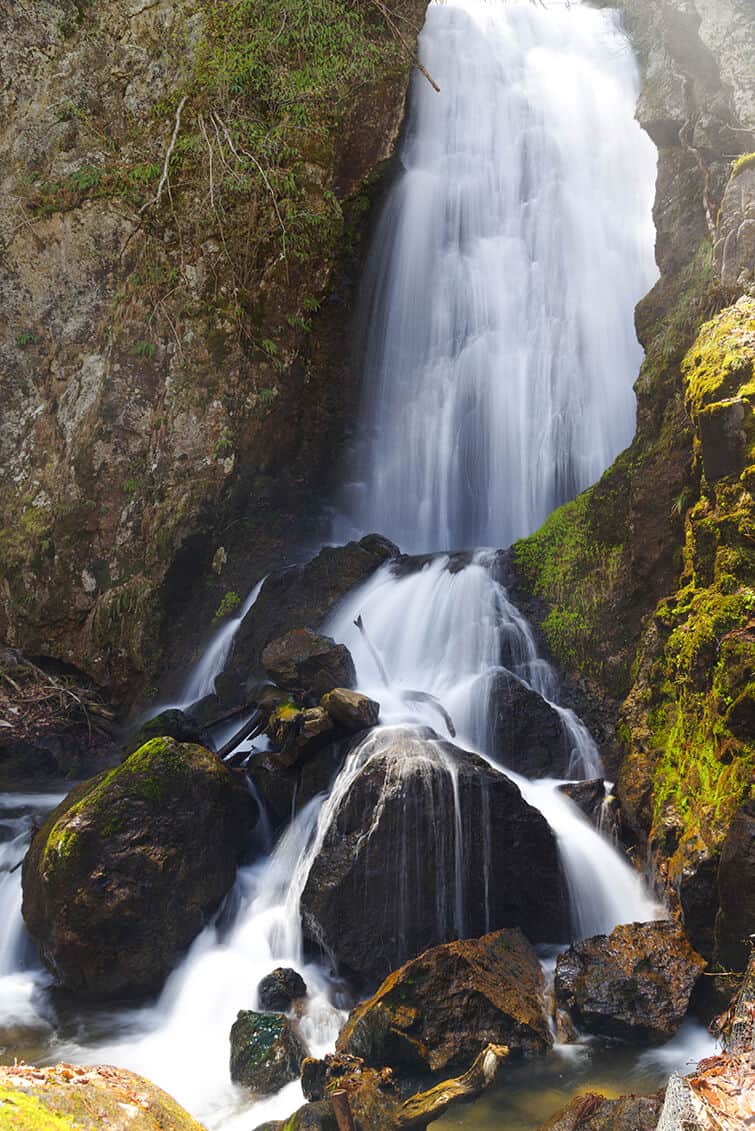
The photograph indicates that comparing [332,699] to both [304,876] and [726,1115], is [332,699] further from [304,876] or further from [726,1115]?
[726,1115]

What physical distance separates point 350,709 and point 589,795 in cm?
222

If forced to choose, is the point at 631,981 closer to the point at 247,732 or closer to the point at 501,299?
the point at 247,732

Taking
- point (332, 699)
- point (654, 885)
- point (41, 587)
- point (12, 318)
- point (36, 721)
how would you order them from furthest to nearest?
point (12, 318) < point (41, 587) < point (36, 721) < point (332, 699) < point (654, 885)

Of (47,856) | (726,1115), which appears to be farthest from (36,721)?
(726,1115)

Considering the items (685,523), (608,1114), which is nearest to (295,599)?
(685,523)

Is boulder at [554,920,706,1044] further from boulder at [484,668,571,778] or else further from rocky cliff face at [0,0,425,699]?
rocky cliff face at [0,0,425,699]

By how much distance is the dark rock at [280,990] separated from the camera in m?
5.31

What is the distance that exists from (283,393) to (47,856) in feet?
23.5

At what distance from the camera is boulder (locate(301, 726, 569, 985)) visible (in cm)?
565

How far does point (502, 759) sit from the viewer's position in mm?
7312

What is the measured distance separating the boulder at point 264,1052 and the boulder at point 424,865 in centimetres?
82

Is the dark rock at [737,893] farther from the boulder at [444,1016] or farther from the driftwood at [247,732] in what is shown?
the driftwood at [247,732]

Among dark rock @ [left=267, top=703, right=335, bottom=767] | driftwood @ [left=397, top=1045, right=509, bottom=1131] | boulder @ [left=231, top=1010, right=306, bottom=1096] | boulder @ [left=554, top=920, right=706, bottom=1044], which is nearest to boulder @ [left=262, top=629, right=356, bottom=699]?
dark rock @ [left=267, top=703, right=335, bottom=767]

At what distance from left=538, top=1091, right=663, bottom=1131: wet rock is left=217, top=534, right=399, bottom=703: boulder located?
225 inches
